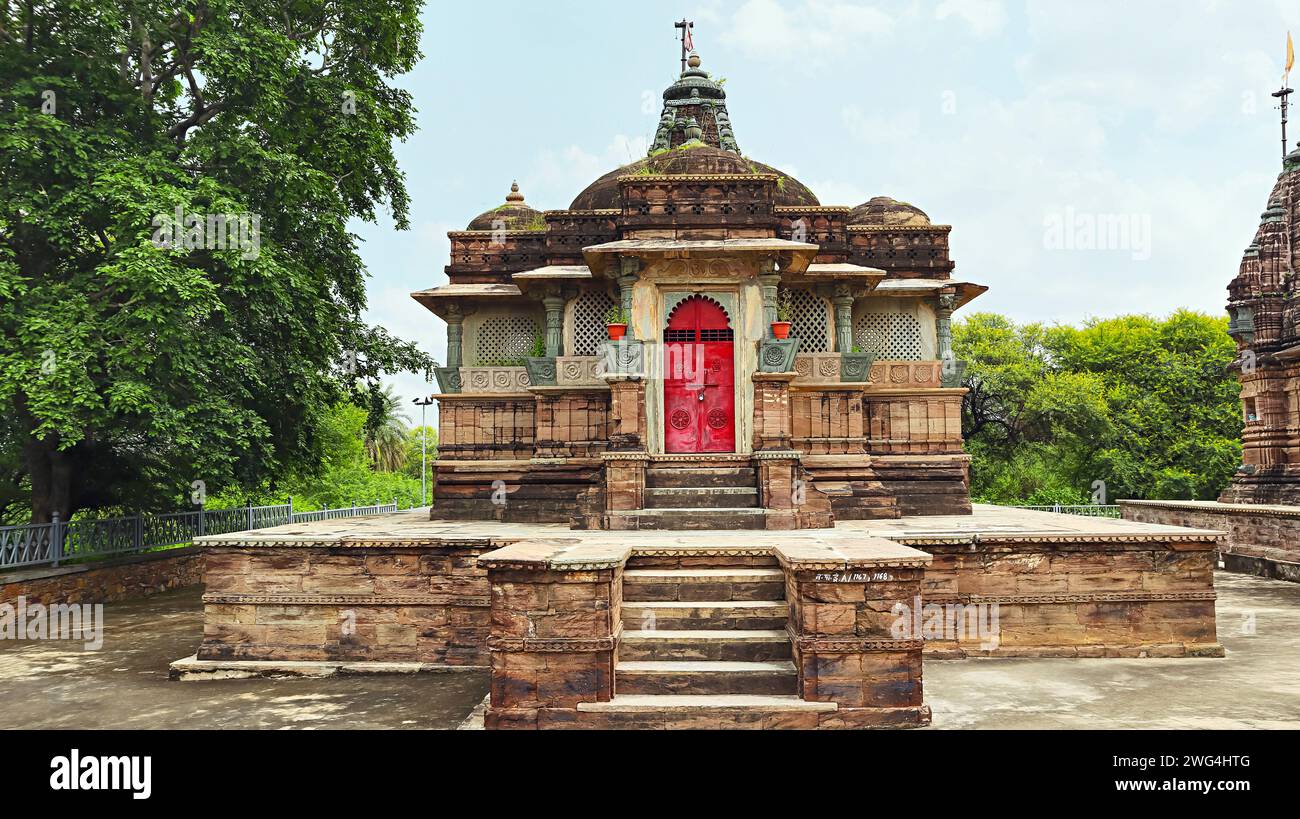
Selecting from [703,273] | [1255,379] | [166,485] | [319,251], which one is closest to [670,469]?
[703,273]

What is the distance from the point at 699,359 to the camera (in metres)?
Result: 13.1

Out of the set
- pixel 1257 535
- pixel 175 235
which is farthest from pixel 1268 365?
pixel 175 235

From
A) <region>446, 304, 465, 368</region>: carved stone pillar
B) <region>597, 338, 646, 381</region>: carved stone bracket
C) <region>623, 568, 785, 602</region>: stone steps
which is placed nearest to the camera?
<region>623, 568, 785, 602</region>: stone steps

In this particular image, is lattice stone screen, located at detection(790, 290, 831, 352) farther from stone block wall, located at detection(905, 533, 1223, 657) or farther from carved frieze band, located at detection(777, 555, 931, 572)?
carved frieze band, located at detection(777, 555, 931, 572)

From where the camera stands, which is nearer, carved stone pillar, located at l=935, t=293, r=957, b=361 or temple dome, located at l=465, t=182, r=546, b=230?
carved stone pillar, located at l=935, t=293, r=957, b=361

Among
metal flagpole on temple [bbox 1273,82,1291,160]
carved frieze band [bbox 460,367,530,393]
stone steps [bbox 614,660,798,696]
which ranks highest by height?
metal flagpole on temple [bbox 1273,82,1291,160]

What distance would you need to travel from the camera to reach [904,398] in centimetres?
1523

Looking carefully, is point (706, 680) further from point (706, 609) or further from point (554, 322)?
point (554, 322)

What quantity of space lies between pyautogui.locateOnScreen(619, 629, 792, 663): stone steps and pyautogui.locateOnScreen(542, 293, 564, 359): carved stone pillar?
27.3ft

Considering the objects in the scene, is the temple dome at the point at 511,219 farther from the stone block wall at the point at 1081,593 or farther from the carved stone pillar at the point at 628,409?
the stone block wall at the point at 1081,593

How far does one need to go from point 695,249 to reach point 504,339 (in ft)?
16.4

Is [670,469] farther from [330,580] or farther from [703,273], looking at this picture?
[330,580]

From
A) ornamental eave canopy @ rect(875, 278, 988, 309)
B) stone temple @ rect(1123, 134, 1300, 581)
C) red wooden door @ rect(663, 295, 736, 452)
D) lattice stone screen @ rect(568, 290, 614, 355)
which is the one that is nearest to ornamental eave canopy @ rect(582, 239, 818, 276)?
red wooden door @ rect(663, 295, 736, 452)

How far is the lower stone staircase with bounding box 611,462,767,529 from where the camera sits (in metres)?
11.2
